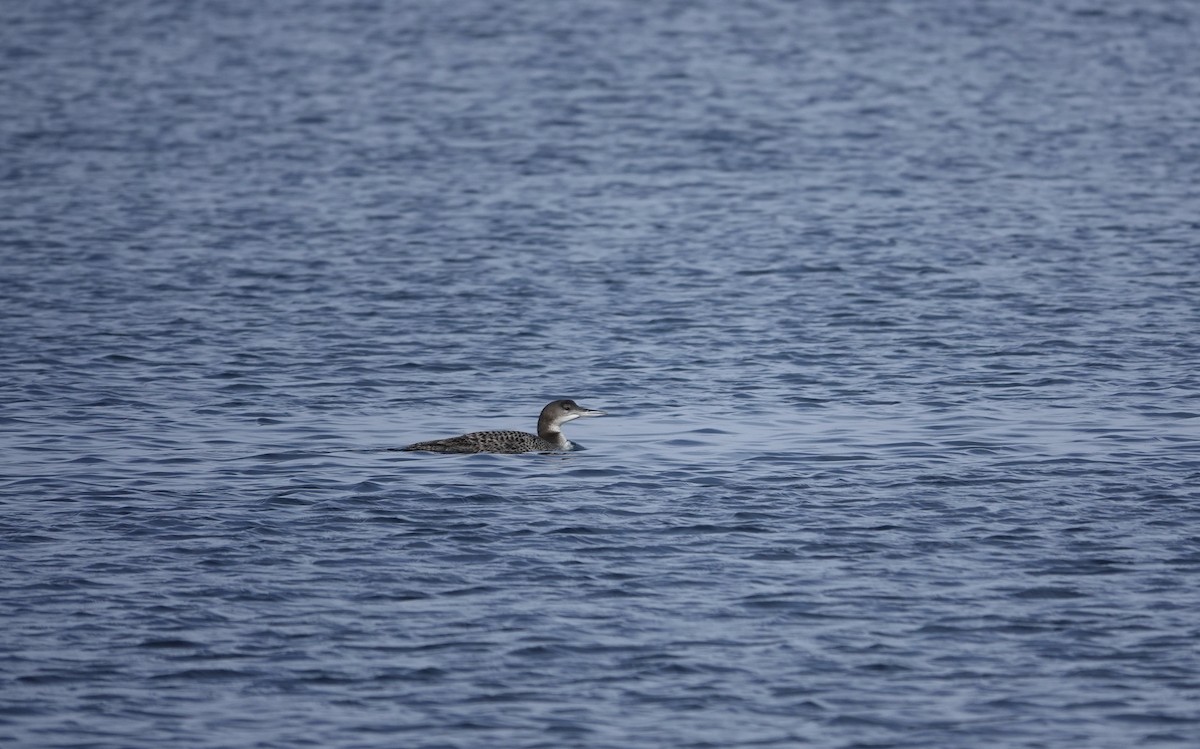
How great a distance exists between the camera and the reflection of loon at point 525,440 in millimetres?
19047

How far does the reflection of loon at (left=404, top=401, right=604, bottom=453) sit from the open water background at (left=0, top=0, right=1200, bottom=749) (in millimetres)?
156

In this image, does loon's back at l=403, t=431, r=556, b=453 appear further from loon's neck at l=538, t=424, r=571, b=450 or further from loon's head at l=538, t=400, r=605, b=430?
loon's head at l=538, t=400, r=605, b=430

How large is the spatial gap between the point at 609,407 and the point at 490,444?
9.51ft

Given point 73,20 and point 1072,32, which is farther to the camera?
point 73,20

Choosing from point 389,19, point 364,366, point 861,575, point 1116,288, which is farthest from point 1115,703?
point 389,19

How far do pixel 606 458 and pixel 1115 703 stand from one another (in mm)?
7844

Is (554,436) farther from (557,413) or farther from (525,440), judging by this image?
(525,440)

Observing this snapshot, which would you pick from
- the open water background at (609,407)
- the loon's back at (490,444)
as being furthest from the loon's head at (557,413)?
the open water background at (609,407)

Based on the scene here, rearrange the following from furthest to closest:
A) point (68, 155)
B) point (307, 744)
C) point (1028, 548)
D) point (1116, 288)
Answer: point (68, 155) → point (1116, 288) → point (1028, 548) → point (307, 744)

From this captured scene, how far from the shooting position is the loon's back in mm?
19016

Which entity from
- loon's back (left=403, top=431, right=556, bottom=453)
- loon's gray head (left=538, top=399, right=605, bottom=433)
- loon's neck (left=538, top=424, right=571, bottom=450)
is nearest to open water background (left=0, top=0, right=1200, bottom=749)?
loon's back (left=403, top=431, right=556, bottom=453)

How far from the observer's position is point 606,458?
1925 cm

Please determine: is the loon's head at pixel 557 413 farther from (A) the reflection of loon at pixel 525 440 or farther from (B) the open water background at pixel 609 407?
(B) the open water background at pixel 609 407

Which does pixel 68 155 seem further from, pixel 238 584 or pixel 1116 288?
pixel 238 584
